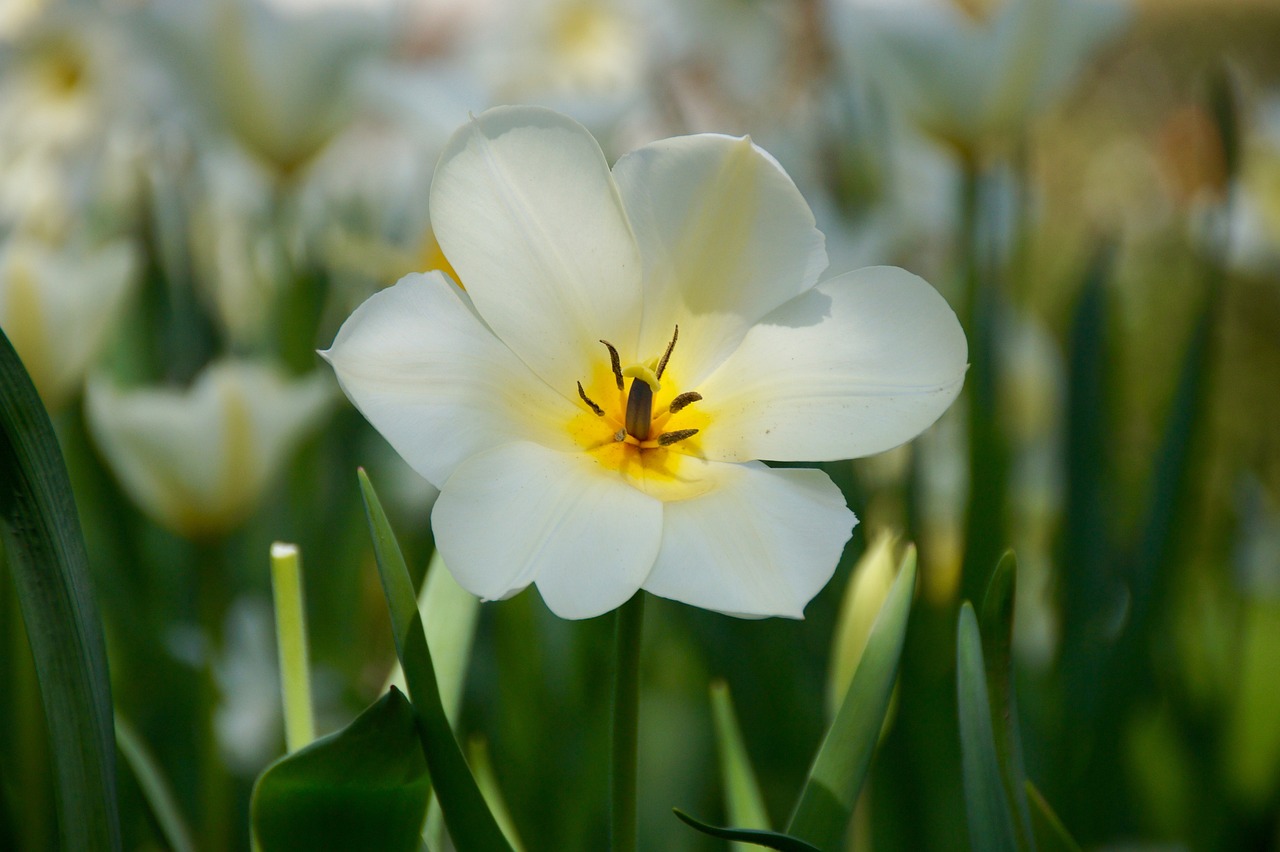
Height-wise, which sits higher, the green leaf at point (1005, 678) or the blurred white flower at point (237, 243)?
the blurred white flower at point (237, 243)

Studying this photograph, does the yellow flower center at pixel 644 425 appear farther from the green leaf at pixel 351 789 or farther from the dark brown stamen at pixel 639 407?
the green leaf at pixel 351 789

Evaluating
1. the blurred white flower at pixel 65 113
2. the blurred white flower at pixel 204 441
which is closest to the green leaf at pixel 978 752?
the blurred white flower at pixel 204 441

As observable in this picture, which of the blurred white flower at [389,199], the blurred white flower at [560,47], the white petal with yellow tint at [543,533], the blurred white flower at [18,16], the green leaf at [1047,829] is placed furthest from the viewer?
the blurred white flower at [560,47]

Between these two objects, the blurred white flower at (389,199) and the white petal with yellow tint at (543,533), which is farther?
the blurred white flower at (389,199)

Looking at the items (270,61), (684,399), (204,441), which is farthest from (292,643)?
(270,61)

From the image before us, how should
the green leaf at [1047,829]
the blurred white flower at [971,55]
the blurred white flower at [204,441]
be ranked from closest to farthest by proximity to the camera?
1. the green leaf at [1047,829]
2. the blurred white flower at [204,441]
3. the blurred white flower at [971,55]

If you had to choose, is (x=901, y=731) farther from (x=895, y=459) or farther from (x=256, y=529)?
(x=256, y=529)

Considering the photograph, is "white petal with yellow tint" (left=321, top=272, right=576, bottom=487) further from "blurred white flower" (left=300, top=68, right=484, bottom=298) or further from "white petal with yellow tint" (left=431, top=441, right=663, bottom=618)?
"blurred white flower" (left=300, top=68, right=484, bottom=298)

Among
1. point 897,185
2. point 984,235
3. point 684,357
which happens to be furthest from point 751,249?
point 897,185
